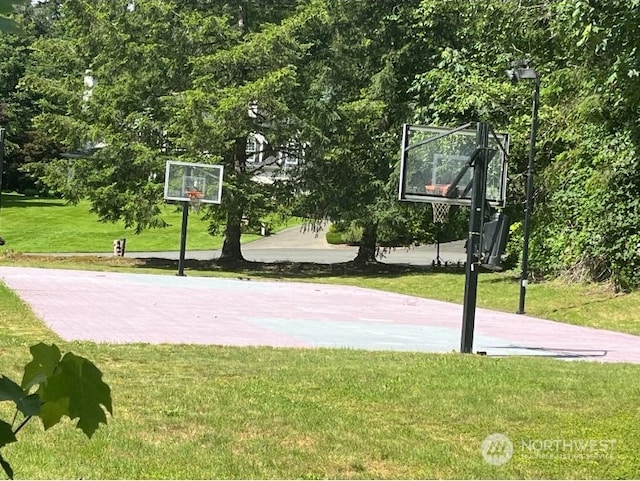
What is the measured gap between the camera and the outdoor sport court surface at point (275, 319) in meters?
11.5

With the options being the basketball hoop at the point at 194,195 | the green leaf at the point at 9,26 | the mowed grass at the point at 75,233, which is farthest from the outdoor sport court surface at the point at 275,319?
the mowed grass at the point at 75,233

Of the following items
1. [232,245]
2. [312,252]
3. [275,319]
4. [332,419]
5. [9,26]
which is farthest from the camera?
[312,252]

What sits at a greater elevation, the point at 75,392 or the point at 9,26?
the point at 9,26

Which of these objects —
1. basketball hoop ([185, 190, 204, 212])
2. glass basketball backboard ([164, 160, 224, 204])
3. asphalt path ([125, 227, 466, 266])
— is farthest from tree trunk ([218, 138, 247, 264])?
asphalt path ([125, 227, 466, 266])

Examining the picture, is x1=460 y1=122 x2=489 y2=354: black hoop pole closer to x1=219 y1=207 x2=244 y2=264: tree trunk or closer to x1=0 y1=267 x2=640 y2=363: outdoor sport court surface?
x1=0 y1=267 x2=640 y2=363: outdoor sport court surface

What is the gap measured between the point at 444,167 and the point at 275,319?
15.6 ft

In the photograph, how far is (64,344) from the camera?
9.30m

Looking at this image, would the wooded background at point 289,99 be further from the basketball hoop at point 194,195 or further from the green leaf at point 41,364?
the green leaf at point 41,364

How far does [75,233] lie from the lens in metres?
45.2

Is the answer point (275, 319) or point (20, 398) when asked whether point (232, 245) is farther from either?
point (20, 398)

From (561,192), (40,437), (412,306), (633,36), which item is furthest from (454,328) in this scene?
(40,437)

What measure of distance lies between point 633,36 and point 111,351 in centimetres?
682

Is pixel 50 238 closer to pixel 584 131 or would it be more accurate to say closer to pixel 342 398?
pixel 584 131

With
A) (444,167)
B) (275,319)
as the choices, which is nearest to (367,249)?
(275,319)
